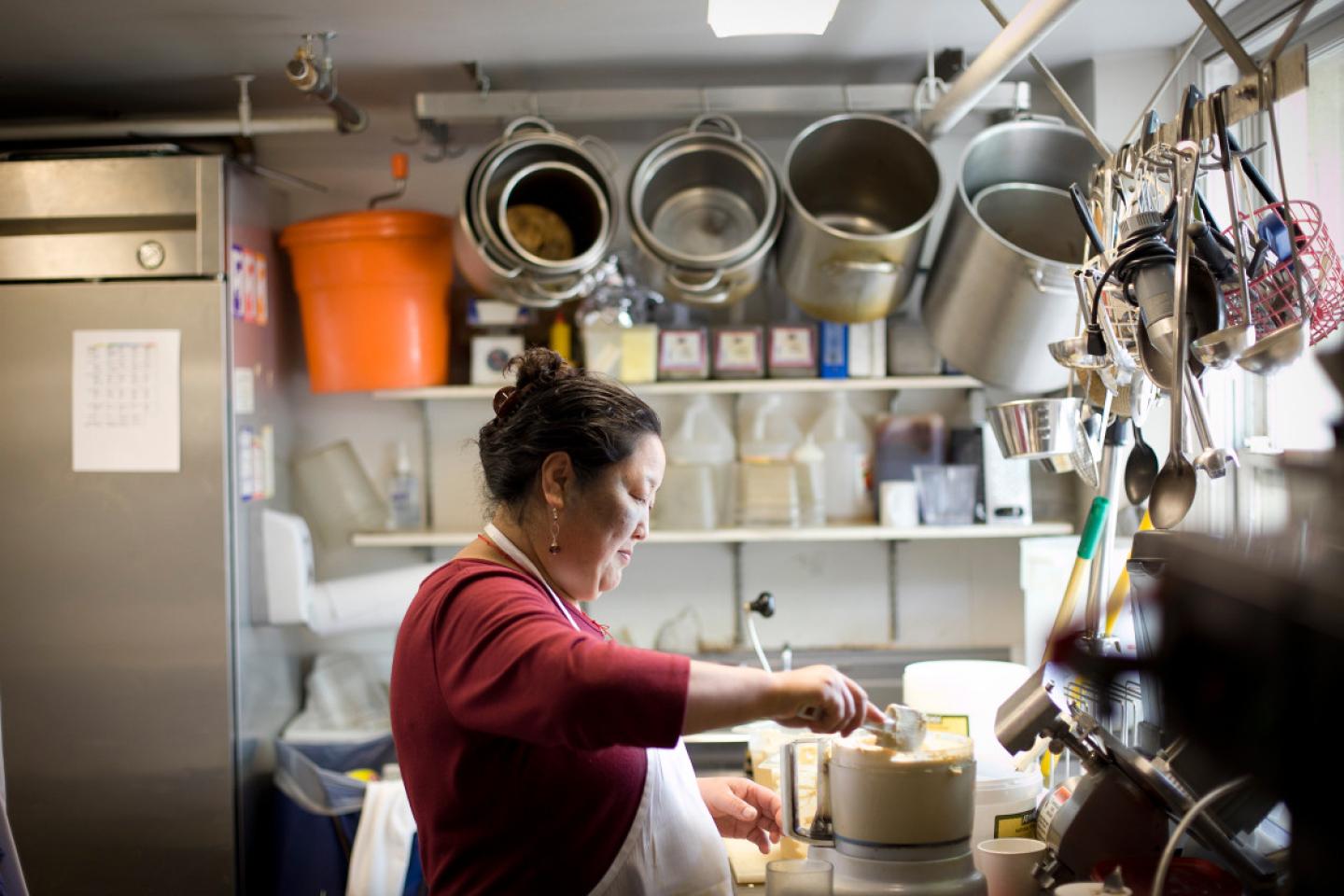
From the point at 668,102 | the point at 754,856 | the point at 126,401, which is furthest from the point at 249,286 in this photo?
the point at 754,856

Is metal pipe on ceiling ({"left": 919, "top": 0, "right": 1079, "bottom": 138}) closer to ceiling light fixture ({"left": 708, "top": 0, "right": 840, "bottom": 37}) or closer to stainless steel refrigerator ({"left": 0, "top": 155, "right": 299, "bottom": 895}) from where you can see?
ceiling light fixture ({"left": 708, "top": 0, "right": 840, "bottom": 37})

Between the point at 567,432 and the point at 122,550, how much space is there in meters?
1.95

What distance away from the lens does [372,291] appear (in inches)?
125

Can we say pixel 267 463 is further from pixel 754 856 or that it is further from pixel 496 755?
pixel 496 755

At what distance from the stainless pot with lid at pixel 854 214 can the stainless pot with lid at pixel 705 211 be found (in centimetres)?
10

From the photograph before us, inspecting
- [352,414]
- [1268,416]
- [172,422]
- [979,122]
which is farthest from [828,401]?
[172,422]

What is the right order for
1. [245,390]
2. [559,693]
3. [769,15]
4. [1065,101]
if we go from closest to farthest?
1. [559,693]
2. [1065,101]
3. [769,15]
4. [245,390]

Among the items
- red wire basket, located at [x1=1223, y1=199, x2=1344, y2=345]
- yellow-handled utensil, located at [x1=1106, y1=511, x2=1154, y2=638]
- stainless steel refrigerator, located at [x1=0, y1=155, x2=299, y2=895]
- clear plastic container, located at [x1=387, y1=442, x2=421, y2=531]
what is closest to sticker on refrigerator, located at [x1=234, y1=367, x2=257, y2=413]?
stainless steel refrigerator, located at [x1=0, y1=155, x2=299, y2=895]

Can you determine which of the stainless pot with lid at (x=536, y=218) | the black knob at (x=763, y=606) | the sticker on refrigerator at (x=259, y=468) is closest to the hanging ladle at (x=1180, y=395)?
the black knob at (x=763, y=606)

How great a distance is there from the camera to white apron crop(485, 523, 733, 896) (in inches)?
58.2

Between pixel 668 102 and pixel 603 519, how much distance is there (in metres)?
1.77

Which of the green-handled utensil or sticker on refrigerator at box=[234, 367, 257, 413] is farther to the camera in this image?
sticker on refrigerator at box=[234, 367, 257, 413]

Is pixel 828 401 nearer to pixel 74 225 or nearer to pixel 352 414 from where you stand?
pixel 352 414

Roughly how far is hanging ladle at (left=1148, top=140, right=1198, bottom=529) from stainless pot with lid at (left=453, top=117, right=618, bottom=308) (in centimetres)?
160
